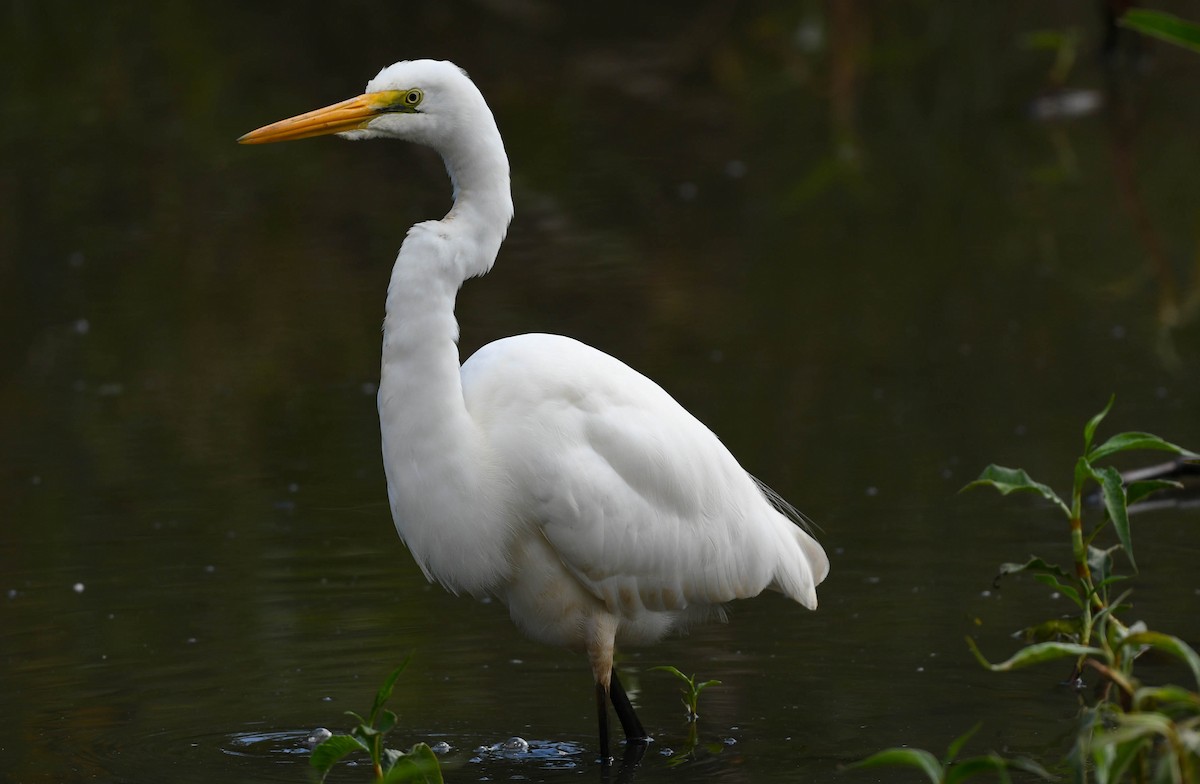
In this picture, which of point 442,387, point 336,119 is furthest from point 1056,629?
point 336,119

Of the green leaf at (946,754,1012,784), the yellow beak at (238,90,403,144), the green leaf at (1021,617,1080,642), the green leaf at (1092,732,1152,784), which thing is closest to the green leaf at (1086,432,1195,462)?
the green leaf at (1021,617,1080,642)

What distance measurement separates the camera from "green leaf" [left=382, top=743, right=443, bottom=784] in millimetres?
2666

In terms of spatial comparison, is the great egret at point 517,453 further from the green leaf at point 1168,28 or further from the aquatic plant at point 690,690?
the green leaf at point 1168,28

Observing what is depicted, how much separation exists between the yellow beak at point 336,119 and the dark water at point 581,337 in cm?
136

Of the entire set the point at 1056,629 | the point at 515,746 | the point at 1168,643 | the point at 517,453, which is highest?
the point at 517,453

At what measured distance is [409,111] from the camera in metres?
3.77

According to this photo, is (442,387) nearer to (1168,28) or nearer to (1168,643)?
(1168,643)

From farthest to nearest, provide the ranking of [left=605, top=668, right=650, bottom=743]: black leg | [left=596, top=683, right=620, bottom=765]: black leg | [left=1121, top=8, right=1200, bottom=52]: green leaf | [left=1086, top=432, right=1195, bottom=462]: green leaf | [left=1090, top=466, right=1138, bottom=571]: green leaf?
[left=605, top=668, right=650, bottom=743]: black leg
[left=596, top=683, right=620, bottom=765]: black leg
[left=1090, top=466, right=1138, bottom=571]: green leaf
[left=1086, top=432, right=1195, bottom=462]: green leaf
[left=1121, top=8, right=1200, bottom=52]: green leaf

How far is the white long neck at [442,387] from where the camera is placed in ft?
11.9

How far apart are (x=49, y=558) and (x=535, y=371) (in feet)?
7.44

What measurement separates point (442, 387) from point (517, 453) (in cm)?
23

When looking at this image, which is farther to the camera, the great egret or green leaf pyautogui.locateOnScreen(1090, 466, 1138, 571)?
the great egret

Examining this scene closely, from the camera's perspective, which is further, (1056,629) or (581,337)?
(581,337)

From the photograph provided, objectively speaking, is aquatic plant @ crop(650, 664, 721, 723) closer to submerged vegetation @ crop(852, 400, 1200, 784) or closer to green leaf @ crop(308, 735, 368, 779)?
submerged vegetation @ crop(852, 400, 1200, 784)
